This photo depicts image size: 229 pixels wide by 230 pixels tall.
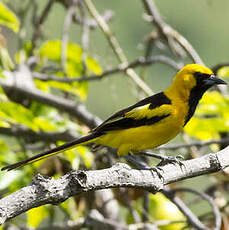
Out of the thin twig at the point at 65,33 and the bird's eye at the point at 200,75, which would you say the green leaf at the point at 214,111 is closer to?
the bird's eye at the point at 200,75

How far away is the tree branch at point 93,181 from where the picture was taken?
1.85 meters

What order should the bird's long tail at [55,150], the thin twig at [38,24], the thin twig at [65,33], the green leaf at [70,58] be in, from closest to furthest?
the bird's long tail at [55,150]
the thin twig at [65,33]
the green leaf at [70,58]
the thin twig at [38,24]

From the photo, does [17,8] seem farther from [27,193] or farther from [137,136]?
[27,193]

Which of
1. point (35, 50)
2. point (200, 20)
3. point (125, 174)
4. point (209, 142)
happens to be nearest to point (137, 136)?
point (209, 142)

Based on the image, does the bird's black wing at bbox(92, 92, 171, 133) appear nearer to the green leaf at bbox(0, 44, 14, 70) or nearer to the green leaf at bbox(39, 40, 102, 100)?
the green leaf at bbox(39, 40, 102, 100)

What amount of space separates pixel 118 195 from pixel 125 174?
217cm

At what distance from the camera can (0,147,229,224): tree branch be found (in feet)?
6.07

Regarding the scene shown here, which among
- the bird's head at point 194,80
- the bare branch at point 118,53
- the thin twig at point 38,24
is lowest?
the bird's head at point 194,80

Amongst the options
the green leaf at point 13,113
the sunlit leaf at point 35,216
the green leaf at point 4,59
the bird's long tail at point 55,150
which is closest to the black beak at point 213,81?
the bird's long tail at point 55,150

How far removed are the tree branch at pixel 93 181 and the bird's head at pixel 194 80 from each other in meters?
1.30

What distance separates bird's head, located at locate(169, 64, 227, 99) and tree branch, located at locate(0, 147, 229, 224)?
51.1 inches

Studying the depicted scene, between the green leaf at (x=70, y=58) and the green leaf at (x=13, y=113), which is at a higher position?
the green leaf at (x=70, y=58)

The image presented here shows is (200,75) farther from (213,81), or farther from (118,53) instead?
(118,53)

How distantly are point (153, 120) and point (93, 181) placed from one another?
1793 millimetres
